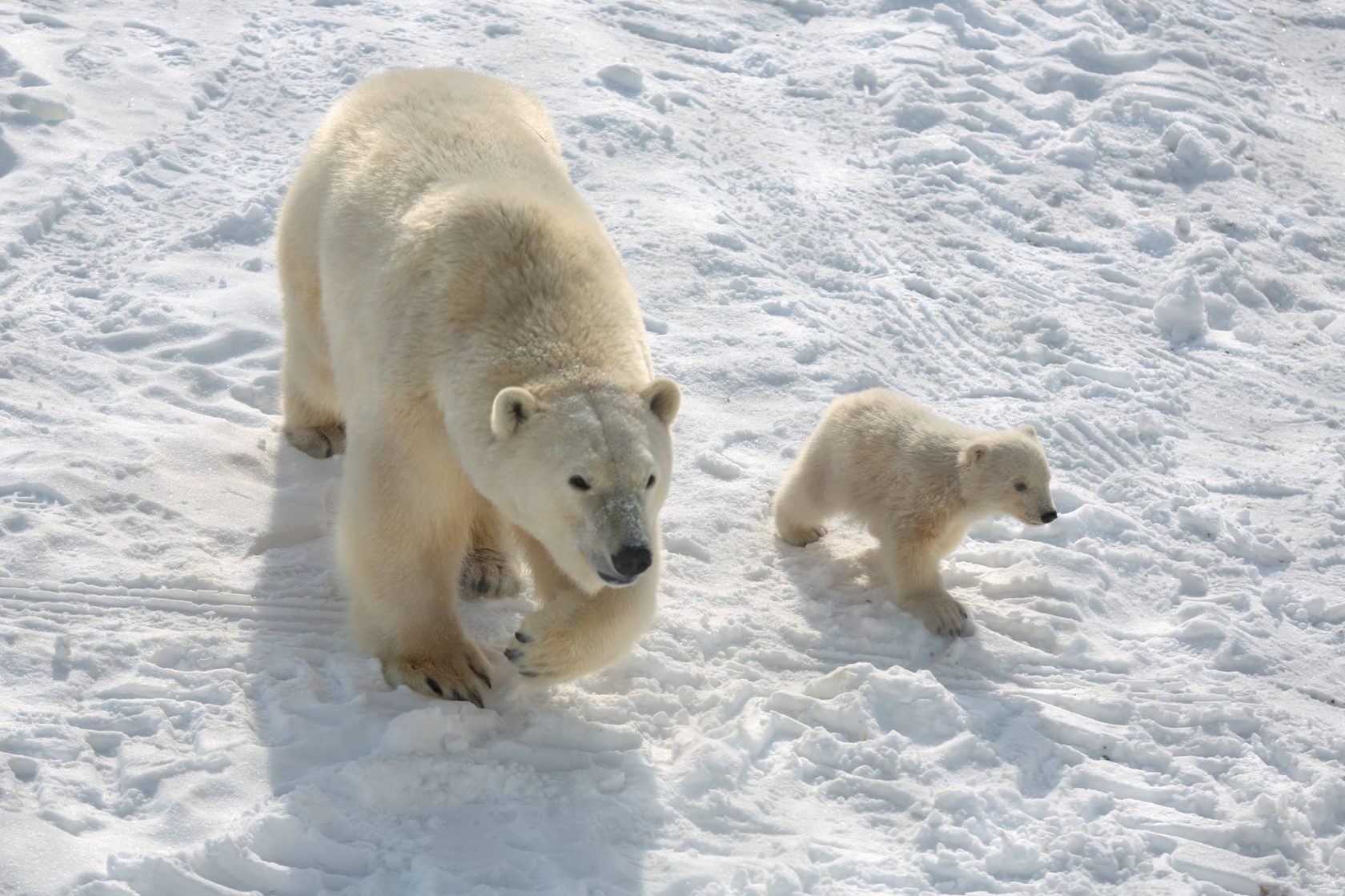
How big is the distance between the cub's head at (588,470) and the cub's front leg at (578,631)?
0.17 metres

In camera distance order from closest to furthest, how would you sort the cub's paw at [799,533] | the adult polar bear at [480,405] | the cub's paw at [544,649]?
the adult polar bear at [480,405], the cub's paw at [544,649], the cub's paw at [799,533]

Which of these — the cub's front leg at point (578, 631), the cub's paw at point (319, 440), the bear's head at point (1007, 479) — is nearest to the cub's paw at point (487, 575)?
the cub's front leg at point (578, 631)

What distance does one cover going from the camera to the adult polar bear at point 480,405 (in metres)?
4.15

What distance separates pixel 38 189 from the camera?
7.25 metres

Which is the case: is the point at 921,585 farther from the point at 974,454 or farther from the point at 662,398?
the point at 662,398

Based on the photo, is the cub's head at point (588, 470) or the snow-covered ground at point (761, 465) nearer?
the cub's head at point (588, 470)

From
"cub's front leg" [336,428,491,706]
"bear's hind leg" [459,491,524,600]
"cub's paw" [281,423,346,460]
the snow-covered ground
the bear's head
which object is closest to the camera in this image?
the snow-covered ground

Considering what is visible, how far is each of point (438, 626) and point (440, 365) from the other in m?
0.93

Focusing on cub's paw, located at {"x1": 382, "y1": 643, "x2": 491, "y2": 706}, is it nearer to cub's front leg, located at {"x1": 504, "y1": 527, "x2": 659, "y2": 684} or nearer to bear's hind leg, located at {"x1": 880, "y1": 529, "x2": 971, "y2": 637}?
cub's front leg, located at {"x1": 504, "y1": 527, "x2": 659, "y2": 684}

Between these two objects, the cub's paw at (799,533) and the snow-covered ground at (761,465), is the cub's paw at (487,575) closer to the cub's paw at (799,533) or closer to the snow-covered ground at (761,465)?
the snow-covered ground at (761,465)

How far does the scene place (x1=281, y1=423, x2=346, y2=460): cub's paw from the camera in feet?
19.8

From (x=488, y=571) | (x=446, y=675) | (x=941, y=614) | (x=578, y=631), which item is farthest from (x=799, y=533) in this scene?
(x=446, y=675)

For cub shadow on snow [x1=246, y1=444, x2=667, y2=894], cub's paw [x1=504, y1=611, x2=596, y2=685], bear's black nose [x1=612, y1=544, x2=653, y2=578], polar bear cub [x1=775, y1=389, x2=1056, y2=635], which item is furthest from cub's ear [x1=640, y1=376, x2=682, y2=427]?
polar bear cub [x1=775, y1=389, x2=1056, y2=635]

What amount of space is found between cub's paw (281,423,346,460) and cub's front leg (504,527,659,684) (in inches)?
75.7
